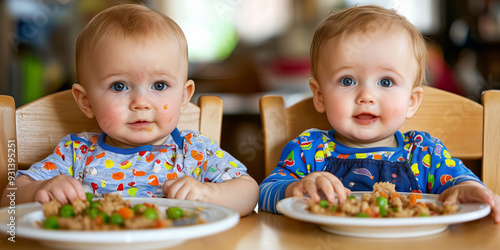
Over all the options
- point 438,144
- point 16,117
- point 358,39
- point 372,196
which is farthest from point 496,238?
point 16,117

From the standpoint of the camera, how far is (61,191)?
814mm

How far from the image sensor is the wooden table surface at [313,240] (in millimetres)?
705

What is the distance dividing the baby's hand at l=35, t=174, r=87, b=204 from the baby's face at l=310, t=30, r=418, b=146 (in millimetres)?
539

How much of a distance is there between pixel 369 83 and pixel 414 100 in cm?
16

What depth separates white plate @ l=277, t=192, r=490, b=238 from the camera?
687 millimetres

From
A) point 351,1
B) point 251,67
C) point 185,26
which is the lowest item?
point 251,67

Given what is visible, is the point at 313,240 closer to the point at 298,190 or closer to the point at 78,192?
the point at 298,190

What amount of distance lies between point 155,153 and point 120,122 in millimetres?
107

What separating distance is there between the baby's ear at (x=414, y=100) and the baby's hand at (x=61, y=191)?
72cm

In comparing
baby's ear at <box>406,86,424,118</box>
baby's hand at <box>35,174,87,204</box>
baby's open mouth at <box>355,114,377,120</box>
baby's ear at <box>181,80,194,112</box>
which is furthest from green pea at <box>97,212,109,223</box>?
baby's ear at <box>406,86,424,118</box>

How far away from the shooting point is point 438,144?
3.66 ft

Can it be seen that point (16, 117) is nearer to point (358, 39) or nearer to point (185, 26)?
point (358, 39)

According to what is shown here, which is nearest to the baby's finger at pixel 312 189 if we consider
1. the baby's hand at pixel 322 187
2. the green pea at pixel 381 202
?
the baby's hand at pixel 322 187

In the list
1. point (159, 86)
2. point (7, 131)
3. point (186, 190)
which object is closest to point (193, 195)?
point (186, 190)
